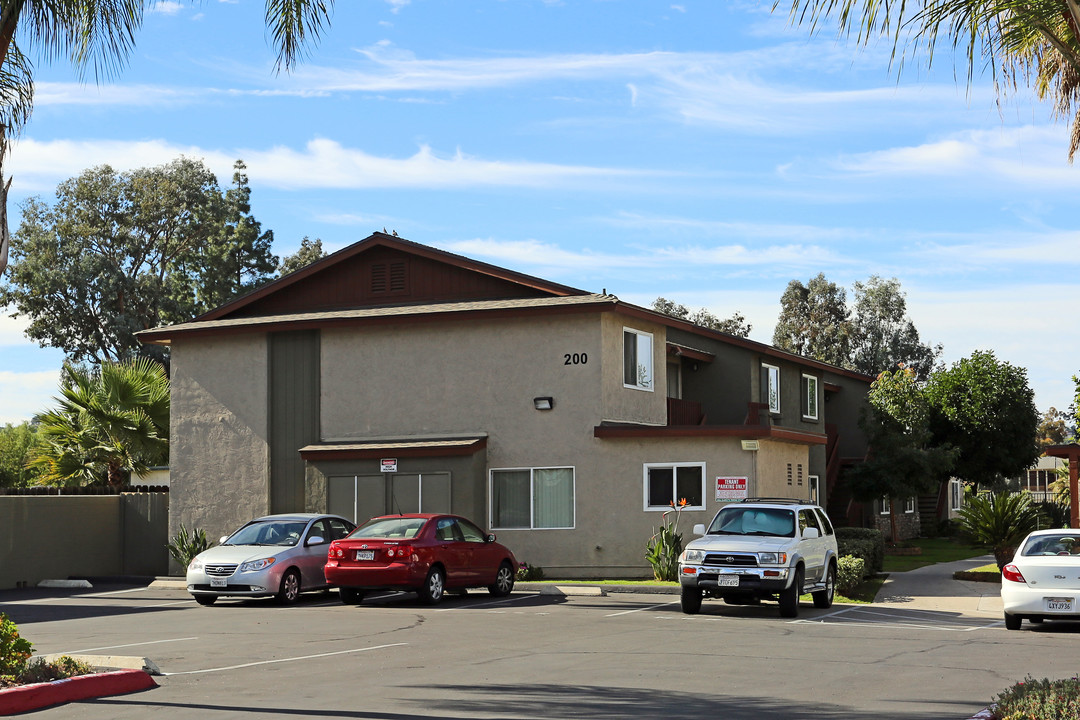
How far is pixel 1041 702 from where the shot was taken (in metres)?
8.55

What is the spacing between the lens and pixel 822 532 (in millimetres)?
20891

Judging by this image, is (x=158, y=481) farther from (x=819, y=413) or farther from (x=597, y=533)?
(x=819, y=413)

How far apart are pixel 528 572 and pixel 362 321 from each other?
7199 mm

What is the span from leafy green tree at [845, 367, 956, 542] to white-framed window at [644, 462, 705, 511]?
11.4 metres

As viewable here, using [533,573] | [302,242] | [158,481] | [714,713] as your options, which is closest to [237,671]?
[714,713]

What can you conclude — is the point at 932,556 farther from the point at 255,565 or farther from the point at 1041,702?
the point at 1041,702

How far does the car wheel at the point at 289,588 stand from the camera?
2150cm

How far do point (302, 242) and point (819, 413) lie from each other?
33.5m

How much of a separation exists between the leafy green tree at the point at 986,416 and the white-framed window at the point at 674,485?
19.3 meters

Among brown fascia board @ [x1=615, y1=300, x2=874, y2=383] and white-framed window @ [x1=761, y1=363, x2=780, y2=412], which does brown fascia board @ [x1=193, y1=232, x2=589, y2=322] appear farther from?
white-framed window @ [x1=761, y1=363, x2=780, y2=412]

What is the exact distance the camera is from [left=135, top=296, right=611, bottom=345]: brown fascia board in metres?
26.9

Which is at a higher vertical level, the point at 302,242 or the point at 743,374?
the point at 302,242

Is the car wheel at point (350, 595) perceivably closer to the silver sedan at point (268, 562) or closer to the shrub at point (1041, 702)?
the silver sedan at point (268, 562)

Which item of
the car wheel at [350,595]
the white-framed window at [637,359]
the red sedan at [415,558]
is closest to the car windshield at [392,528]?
the red sedan at [415,558]
